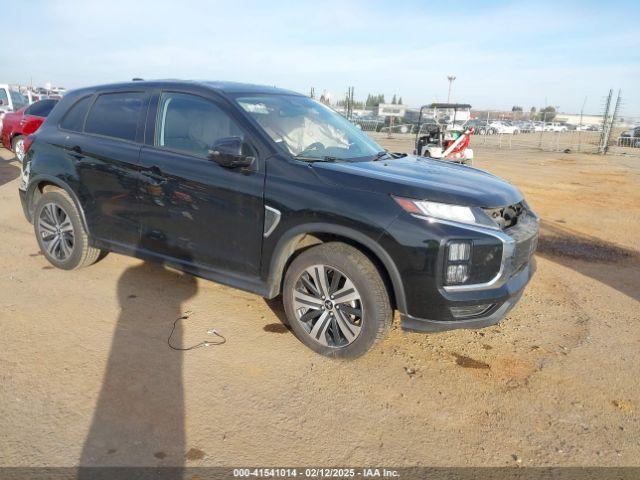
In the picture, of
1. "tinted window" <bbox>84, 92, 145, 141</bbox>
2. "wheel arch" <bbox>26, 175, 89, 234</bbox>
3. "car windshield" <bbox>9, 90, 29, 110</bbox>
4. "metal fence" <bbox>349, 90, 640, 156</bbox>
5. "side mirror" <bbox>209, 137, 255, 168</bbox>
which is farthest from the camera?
"metal fence" <bbox>349, 90, 640, 156</bbox>

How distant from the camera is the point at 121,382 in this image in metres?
3.07

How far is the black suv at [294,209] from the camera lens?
3062 mm

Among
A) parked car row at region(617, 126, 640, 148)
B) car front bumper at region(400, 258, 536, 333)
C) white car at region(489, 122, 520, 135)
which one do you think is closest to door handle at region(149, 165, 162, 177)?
car front bumper at region(400, 258, 536, 333)

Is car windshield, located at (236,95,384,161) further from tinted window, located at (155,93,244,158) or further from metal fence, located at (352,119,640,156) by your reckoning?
metal fence, located at (352,119,640,156)

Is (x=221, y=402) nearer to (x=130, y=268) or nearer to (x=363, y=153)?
(x=363, y=153)

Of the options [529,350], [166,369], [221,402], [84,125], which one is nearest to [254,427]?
[221,402]

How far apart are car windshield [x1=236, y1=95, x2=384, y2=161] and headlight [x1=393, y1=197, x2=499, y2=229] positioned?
90 cm

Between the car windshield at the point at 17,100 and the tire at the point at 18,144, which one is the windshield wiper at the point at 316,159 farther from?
the car windshield at the point at 17,100

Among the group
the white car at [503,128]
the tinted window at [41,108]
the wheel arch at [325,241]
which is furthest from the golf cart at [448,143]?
the white car at [503,128]

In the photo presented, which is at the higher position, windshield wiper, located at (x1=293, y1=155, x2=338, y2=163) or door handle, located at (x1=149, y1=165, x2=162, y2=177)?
windshield wiper, located at (x1=293, y1=155, x2=338, y2=163)

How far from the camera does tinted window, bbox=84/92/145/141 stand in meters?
4.22

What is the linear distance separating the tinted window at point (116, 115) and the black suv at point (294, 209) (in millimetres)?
14

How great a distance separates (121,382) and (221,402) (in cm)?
67

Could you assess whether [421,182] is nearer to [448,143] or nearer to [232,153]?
[232,153]
